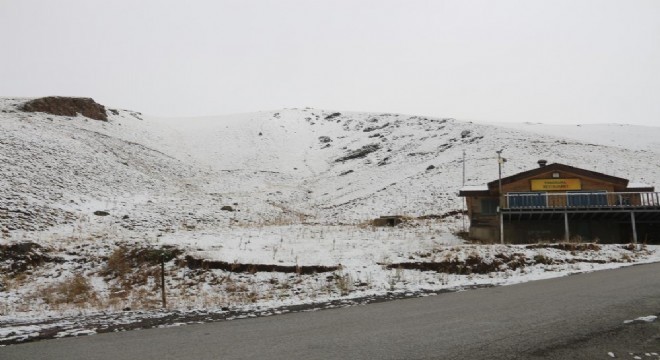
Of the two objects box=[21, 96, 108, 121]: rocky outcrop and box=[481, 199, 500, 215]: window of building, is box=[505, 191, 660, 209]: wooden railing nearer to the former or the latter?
box=[481, 199, 500, 215]: window of building

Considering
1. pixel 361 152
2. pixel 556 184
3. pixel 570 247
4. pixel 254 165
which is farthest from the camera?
pixel 361 152

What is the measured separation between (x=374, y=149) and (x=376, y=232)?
46.0 m

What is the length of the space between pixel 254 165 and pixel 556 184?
4561 centimetres

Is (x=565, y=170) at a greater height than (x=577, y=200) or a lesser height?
greater

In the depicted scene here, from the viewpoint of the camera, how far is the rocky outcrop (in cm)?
5716

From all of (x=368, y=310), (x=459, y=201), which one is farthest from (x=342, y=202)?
(x=368, y=310)

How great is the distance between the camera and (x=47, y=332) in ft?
27.2

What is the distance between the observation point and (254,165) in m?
65.7

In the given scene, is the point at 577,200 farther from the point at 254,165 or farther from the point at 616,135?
the point at 616,135

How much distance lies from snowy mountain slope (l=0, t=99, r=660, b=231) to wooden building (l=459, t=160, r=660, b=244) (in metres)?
10.5

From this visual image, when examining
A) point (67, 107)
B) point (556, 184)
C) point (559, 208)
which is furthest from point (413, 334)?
point (67, 107)

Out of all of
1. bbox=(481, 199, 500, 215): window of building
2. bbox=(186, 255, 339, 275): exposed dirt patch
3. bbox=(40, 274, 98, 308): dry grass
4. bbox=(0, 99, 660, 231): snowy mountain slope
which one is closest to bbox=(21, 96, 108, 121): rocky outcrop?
bbox=(0, 99, 660, 231): snowy mountain slope

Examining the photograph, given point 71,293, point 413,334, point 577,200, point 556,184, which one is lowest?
point 71,293

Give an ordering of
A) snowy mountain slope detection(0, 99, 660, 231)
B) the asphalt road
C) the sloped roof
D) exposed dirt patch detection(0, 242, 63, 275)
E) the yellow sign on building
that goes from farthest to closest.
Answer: snowy mountain slope detection(0, 99, 660, 231) < the yellow sign on building < the sloped roof < exposed dirt patch detection(0, 242, 63, 275) < the asphalt road
